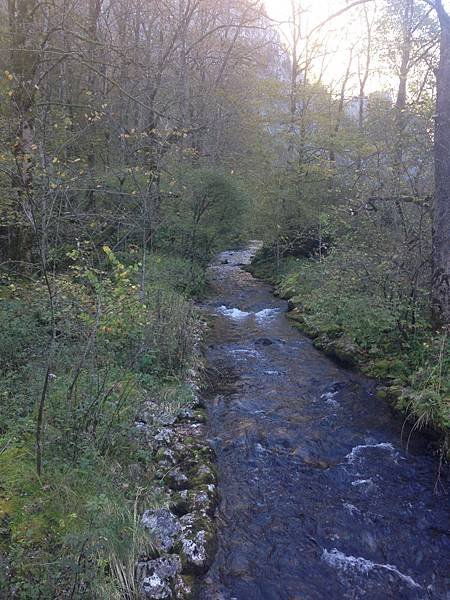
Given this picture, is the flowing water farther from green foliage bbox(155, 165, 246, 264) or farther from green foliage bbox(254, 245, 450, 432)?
green foliage bbox(155, 165, 246, 264)

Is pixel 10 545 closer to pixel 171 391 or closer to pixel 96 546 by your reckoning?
pixel 96 546

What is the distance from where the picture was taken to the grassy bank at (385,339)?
659 cm

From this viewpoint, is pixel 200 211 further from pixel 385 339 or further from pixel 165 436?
pixel 165 436

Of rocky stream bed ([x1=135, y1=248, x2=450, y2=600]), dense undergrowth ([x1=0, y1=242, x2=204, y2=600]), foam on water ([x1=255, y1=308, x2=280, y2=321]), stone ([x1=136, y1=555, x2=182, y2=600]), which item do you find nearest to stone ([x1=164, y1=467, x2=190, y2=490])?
rocky stream bed ([x1=135, y1=248, x2=450, y2=600])

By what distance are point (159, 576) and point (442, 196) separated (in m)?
7.02

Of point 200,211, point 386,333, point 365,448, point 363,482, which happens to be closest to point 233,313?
point 200,211

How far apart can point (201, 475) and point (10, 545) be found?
7.95 ft

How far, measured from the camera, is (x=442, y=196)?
7.58 meters

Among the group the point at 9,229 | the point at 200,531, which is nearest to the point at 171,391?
the point at 200,531

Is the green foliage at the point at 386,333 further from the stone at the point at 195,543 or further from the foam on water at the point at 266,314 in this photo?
the stone at the point at 195,543

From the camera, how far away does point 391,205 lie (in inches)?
351

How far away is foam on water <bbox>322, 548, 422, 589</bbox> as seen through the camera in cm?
418

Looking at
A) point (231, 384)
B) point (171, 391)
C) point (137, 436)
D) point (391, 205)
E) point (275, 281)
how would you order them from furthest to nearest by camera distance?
point (275, 281), point (391, 205), point (231, 384), point (171, 391), point (137, 436)

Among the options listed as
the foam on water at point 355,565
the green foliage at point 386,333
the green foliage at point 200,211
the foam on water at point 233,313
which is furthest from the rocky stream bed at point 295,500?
the green foliage at point 200,211
